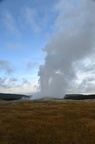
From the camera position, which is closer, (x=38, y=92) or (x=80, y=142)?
(x=80, y=142)

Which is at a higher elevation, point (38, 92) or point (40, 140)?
point (38, 92)

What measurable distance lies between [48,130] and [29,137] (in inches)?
131

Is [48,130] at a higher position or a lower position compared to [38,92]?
lower

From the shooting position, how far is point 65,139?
16891mm

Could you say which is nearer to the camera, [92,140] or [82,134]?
[92,140]

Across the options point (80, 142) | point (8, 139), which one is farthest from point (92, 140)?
point (8, 139)

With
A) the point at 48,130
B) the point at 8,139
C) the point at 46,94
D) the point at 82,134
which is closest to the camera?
the point at 8,139

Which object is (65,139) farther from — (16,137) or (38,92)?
(38,92)

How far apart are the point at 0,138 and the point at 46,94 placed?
148950mm

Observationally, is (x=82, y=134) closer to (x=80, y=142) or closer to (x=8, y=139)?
(x=80, y=142)

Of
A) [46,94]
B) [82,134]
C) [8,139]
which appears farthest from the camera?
[46,94]

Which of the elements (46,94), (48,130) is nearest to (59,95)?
(46,94)

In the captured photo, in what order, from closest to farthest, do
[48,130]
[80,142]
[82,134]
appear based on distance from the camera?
[80,142]
[82,134]
[48,130]

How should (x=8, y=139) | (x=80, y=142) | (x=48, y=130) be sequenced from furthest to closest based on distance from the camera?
(x=48, y=130) → (x=8, y=139) → (x=80, y=142)
